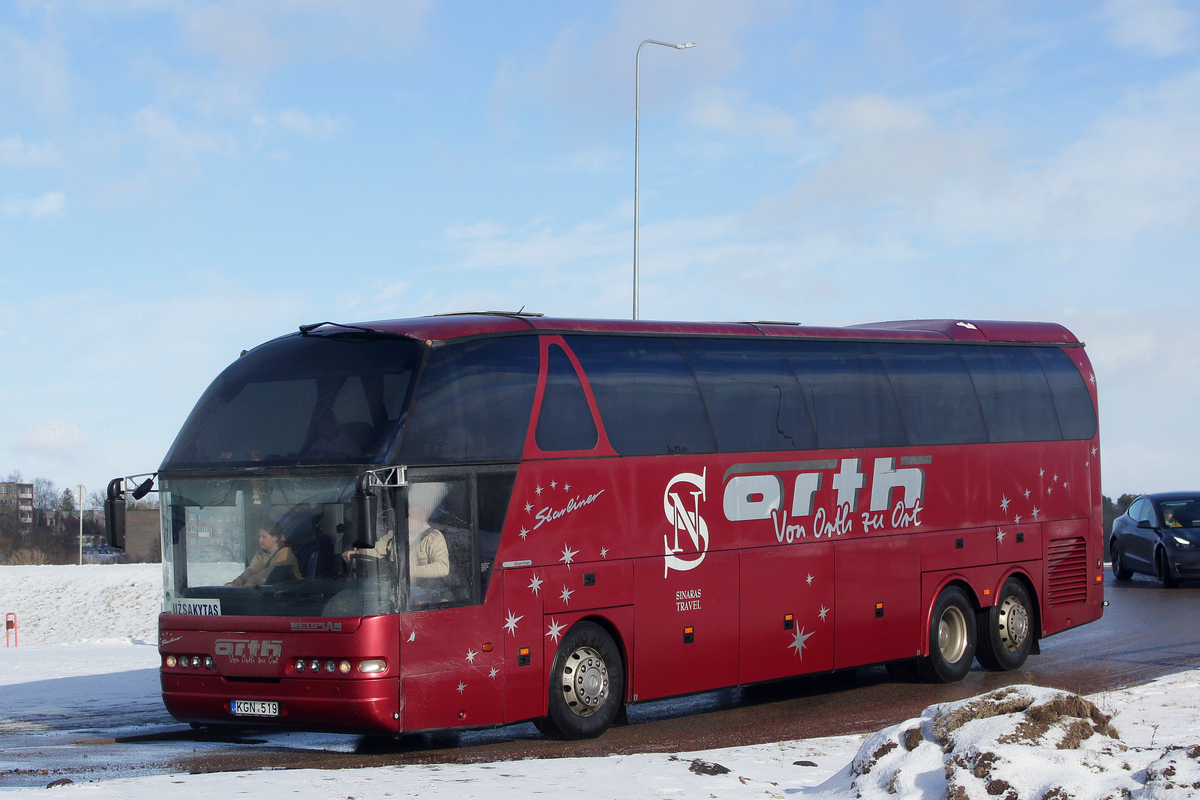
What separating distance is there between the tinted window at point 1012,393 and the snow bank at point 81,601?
56.9ft

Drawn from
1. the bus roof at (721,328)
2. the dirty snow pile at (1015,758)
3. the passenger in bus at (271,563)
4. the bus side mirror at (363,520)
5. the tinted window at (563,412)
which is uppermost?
the bus roof at (721,328)

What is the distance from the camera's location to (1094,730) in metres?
7.68

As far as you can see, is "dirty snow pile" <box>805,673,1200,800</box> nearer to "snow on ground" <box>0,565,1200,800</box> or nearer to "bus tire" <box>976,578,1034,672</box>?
"snow on ground" <box>0,565,1200,800</box>

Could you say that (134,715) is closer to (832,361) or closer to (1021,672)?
(832,361)

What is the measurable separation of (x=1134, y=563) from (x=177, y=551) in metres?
21.7

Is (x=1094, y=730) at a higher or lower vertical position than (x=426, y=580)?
lower

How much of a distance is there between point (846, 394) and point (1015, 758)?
7.41 metres

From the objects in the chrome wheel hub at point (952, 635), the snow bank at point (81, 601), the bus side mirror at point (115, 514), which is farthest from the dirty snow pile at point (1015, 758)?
the snow bank at point (81, 601)

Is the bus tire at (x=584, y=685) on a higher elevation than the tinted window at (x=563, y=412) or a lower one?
lower

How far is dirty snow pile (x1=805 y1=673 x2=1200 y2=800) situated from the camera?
661cm

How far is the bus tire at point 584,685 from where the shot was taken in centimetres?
1133

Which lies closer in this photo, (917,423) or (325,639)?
(325,639)

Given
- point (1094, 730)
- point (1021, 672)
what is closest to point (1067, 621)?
point (1021, 672)

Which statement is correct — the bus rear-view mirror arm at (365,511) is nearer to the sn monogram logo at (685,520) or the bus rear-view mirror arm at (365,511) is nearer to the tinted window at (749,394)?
the sn monogram logo at (685,520)
